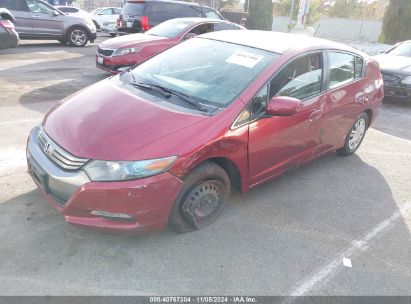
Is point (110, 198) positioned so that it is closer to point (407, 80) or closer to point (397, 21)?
point (407, 80)

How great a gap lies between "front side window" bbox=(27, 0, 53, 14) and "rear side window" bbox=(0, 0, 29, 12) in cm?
18

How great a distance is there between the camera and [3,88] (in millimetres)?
6887

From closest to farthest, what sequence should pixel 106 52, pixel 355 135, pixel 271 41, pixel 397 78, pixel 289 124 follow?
pixel 289 124 → pixel 271 41 → pixel 355 135 → pixel 106 52 → pixel 397 78

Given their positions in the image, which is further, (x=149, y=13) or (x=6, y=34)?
(x=149, y=13)

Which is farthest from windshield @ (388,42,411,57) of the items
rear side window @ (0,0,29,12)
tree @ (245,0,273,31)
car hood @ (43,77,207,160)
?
tree @ (245,0,273,31)

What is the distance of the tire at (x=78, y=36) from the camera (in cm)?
1269

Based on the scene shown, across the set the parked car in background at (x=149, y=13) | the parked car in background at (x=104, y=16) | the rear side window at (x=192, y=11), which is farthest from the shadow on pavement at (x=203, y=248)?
the parked car in background at (x=104, y=16)

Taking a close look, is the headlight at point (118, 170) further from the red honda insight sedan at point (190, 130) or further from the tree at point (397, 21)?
the tree at point (397, 21)

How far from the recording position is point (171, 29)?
8.43 m

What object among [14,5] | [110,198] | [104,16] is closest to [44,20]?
[14,5]

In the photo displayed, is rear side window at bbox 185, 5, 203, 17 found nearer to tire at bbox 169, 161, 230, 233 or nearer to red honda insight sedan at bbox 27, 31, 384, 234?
red honda insight sedan at bbox 27, 31, 384, 234

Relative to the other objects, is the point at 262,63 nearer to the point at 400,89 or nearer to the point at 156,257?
the point at 156,257

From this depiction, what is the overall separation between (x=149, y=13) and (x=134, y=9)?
1.60 feet

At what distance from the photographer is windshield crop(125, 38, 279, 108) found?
325 cm
